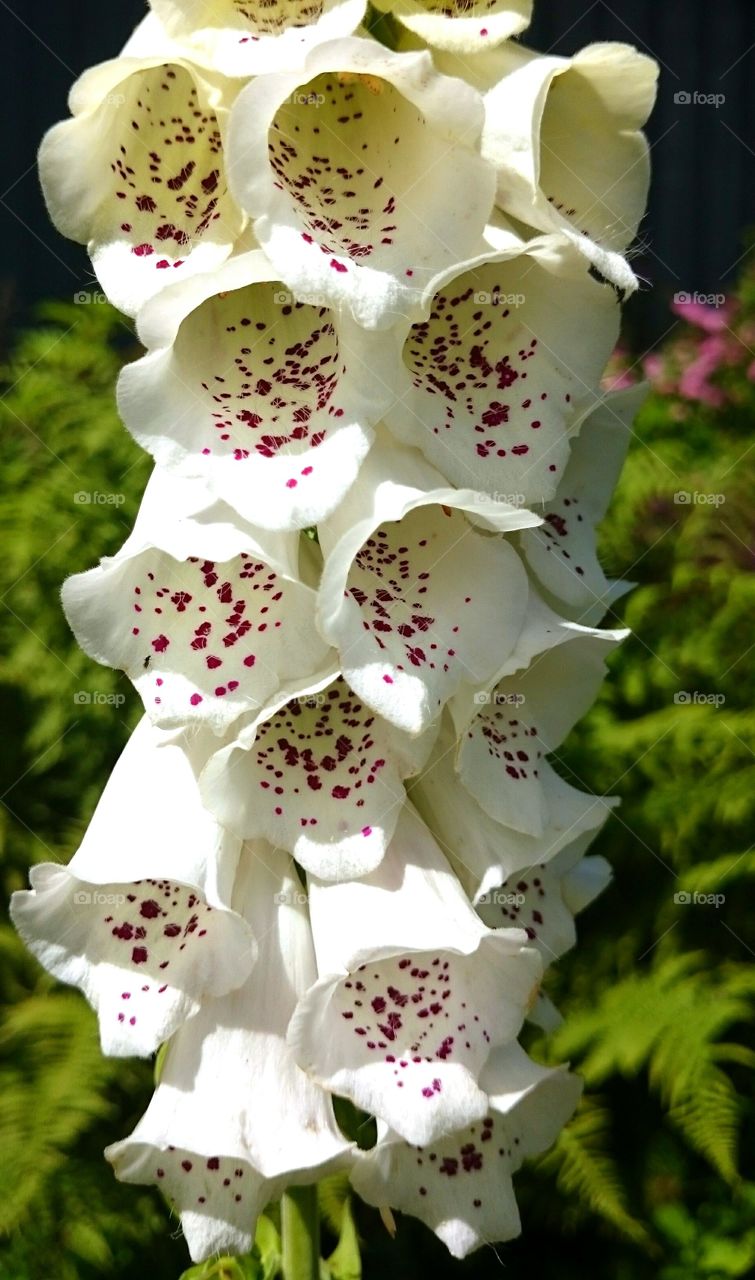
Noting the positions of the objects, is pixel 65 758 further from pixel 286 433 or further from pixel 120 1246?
pixel 286 433

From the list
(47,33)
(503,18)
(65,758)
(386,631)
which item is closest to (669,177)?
(47,33)

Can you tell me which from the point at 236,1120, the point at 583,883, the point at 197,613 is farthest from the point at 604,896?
the point at 197,613

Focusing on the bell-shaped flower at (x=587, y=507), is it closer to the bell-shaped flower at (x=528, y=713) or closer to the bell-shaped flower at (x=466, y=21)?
the bell-shaped flower at (x=528, y=713)

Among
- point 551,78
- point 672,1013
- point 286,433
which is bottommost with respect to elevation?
point 672,1013

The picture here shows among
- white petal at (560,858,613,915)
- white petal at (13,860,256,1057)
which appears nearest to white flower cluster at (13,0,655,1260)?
white petal at (13,860,256,1057)

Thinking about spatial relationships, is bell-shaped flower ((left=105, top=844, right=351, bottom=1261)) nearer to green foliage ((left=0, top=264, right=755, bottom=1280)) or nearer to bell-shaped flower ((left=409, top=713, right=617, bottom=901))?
bell-shaped flower ((left=409, top=713, right=617, bottom=901))

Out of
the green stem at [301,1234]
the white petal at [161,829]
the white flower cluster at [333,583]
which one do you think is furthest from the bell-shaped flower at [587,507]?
the green stem at [301,1234]

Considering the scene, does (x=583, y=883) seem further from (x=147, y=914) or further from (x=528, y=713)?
(x=147, y=914)
